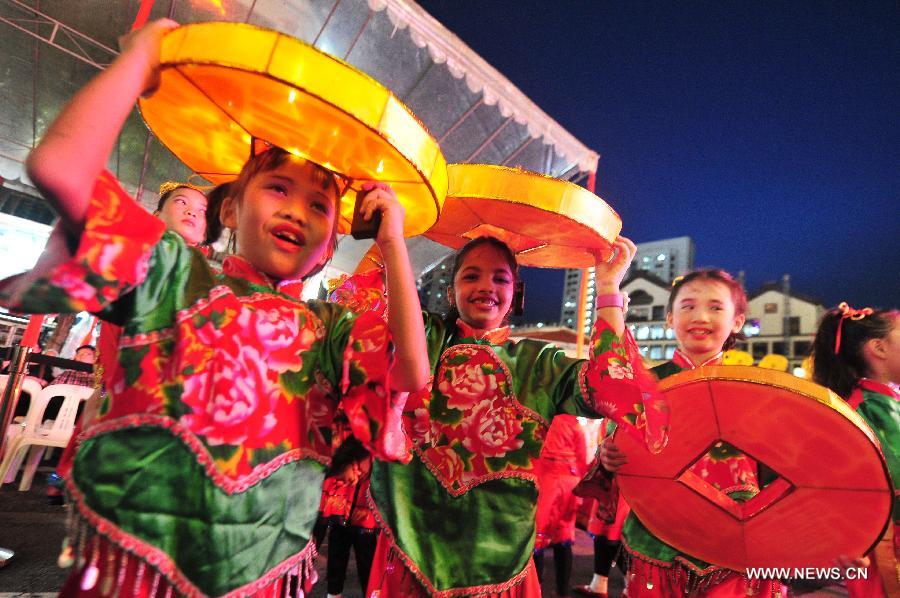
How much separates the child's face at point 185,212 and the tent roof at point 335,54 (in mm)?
3919

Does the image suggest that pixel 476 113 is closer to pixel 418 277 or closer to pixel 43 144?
pixel 418 277

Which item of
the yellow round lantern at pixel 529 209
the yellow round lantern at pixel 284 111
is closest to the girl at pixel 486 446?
the yellow round lantern at pixel 529 209

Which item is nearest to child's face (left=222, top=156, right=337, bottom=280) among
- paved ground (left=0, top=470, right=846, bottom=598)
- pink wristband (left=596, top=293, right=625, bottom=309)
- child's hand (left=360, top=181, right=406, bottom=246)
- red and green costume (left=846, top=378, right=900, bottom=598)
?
child's hand (left=360, top=181, right=406, bottom=246)

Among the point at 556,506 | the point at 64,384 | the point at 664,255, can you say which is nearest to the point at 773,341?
the point at 664,255

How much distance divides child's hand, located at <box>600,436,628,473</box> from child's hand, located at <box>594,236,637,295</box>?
2.00ft

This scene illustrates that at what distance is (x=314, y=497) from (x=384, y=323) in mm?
A: 441

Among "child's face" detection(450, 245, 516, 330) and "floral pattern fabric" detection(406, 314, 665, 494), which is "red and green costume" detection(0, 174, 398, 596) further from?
"child's face" detection(450, 245, 516, 330)

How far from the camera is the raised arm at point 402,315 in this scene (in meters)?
1.14

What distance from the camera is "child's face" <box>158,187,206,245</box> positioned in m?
2.37

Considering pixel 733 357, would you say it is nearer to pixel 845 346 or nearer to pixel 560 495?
pixel 560 495

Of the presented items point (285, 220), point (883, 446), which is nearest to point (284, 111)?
point (285, 220)

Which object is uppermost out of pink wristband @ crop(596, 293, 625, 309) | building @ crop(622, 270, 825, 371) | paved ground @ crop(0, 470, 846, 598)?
building @ crop(622, 270, 825, 371)

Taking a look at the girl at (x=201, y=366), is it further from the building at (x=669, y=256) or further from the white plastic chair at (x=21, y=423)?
the building at (x=669, y=256)

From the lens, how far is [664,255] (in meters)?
68.8
